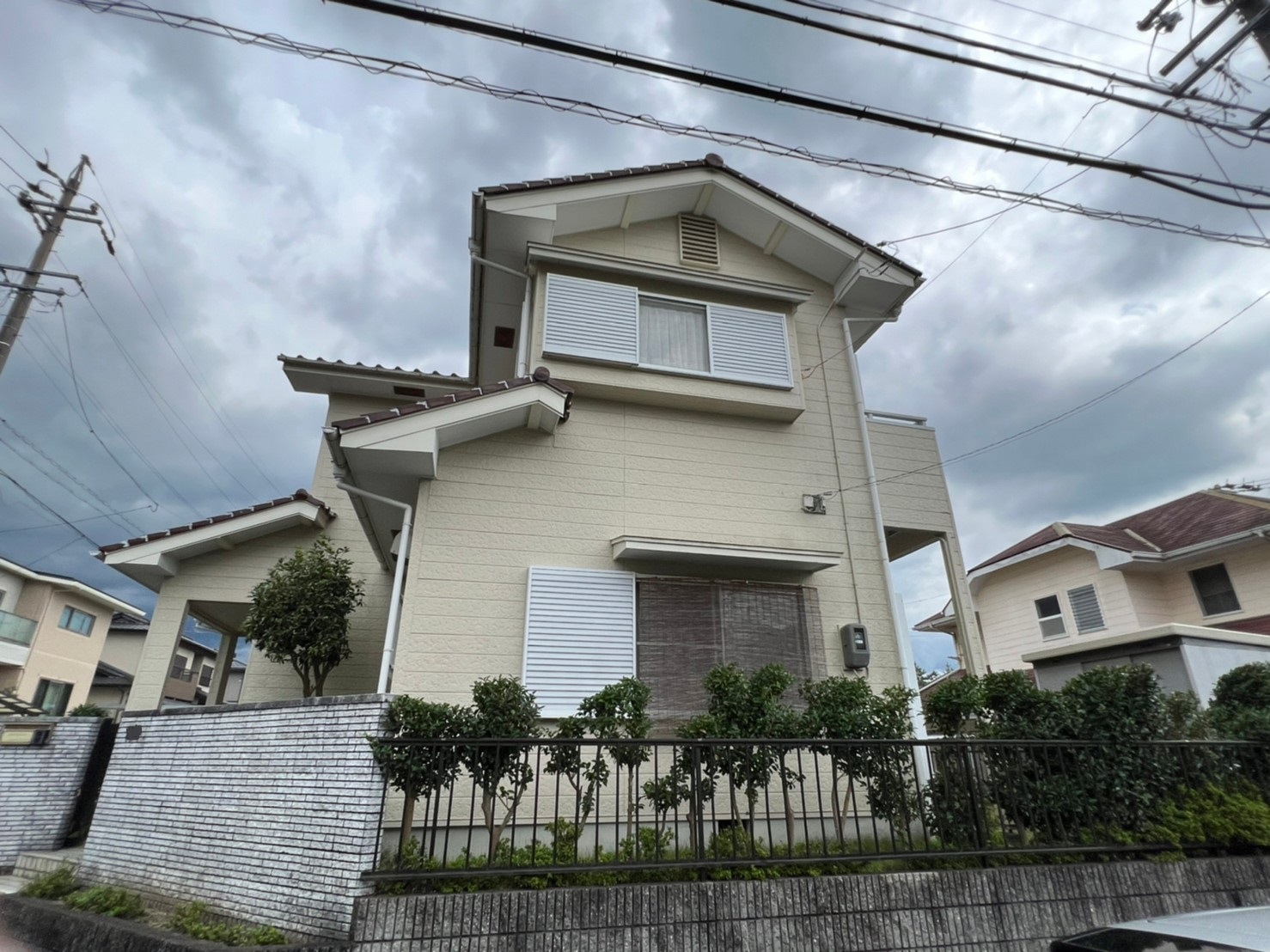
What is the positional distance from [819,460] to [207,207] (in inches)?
491

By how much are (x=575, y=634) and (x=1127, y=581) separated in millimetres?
12954

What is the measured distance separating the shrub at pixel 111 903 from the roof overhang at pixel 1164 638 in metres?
9.84

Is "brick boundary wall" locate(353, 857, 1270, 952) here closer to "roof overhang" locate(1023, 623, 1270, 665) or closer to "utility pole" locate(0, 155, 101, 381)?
"roof overhang" locate(1023, 623, 1270, 665)

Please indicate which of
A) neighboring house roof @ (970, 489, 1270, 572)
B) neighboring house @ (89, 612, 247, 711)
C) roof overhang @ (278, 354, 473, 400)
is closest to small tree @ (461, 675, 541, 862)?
roof overhang @ (278, 354, 473, 400)

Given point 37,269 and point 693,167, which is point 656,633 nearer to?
point 693,167

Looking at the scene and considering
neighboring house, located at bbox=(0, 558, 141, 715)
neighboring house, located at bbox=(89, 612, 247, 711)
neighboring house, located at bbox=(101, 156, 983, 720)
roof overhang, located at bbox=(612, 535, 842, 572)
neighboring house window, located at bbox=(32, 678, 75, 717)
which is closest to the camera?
neighboring house, located at bbox=(101, 156, 983, 720)

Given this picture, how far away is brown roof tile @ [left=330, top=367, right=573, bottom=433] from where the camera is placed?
5602mm

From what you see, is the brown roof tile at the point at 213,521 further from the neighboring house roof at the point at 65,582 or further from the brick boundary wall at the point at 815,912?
the neighboring house roof at the point at 65,582

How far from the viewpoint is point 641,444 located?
7230 mm

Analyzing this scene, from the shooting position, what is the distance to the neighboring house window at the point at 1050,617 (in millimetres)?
14352

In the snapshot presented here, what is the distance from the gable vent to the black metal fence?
250 inches

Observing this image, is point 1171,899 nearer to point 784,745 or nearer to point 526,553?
point 784,745

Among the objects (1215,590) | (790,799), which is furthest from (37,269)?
(1215,590)

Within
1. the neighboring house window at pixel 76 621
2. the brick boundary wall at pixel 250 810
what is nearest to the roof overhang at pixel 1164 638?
the brick boundary wall at pixel 250 810
